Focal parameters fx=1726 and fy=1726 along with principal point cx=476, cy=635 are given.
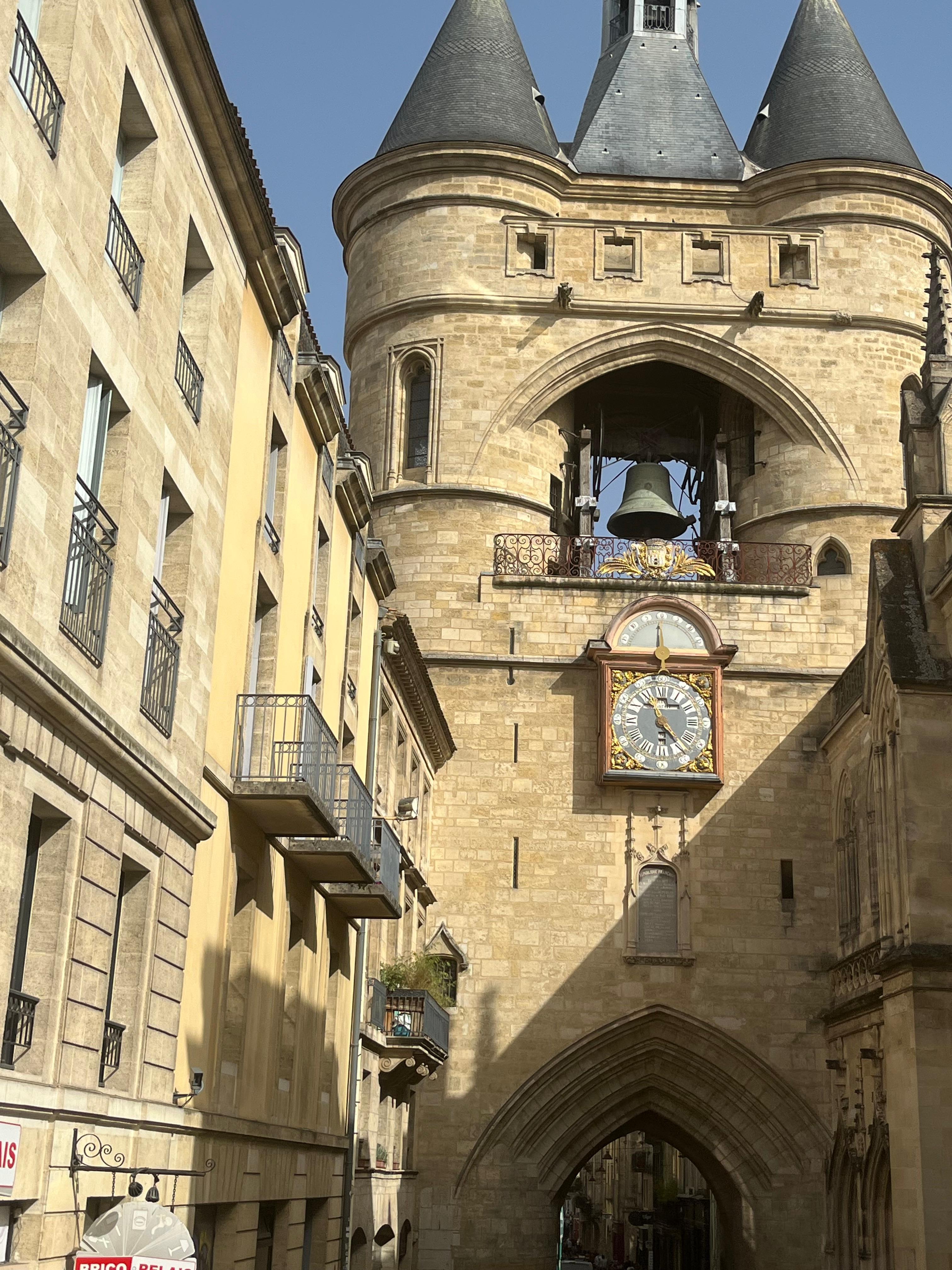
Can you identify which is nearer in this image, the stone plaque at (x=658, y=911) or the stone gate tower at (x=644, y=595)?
the stone gate tower at (x=644, y=595)

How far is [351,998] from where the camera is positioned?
16.8 m

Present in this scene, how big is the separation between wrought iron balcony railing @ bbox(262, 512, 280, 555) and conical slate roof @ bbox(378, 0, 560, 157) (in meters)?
15.1

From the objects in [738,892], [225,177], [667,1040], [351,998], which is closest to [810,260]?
[738,892]

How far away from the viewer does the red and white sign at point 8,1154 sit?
708cm

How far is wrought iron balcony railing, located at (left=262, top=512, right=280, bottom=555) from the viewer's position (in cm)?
1282

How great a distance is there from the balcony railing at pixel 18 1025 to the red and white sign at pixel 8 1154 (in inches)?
11.4

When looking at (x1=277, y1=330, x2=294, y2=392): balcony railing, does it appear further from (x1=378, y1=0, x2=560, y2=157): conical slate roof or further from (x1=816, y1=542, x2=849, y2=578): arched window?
(x1=378, y1=0, x2=560, y2=157): conical slate roof

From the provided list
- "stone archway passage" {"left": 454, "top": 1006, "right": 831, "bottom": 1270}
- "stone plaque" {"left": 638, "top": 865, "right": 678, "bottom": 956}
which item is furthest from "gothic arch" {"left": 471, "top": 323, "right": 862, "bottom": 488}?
"stone archway passage" {"left": 454, "top": 1006, "right": 831, "bottom": 1270}

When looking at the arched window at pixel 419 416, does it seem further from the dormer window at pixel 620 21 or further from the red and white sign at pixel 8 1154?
the red and white sign at pixel 8 1154

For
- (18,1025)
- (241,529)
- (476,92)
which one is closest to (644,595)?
(476,92)

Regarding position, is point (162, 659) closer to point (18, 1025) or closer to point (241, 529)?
point (241, 529)

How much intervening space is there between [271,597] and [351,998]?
549 cm

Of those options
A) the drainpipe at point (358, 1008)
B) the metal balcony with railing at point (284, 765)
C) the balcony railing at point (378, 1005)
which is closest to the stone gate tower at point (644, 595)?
the balcony railing at point (378, 1005)

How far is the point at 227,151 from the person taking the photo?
36.4ft
